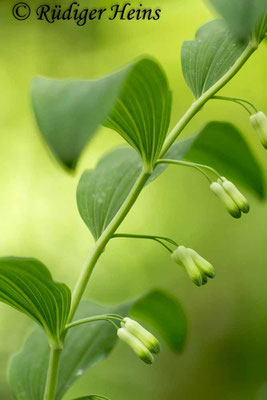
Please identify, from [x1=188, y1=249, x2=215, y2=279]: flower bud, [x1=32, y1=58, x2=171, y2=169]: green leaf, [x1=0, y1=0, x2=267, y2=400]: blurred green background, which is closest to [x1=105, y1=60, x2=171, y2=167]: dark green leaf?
[x1=32, y1=58, x2=171, y2=169]: green leaf

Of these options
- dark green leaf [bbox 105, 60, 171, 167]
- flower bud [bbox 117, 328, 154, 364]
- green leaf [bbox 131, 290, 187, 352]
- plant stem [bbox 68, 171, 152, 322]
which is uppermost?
dark green leaf [bbox 105, 60, 171, 167]

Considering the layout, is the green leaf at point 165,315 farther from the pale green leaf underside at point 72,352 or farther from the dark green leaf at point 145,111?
the dark green leaf at point 145,111

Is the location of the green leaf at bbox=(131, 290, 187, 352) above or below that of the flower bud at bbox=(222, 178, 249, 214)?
below

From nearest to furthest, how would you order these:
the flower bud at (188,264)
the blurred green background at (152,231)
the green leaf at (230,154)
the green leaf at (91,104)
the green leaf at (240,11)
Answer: the green leaf at (91,104) → the green leaf at (240,11) → the flower bud at (188,264) → the green leaf at (230,154) → the blurred green background at (152,231)

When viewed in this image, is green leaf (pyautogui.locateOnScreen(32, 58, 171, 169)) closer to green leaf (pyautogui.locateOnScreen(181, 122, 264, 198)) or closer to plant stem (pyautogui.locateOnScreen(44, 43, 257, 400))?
plant stem (pyautogui.locateOnScreen(44, 43, 257, 400))

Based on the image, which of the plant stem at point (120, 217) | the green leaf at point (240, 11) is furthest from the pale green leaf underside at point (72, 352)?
the green leaf at point (240, 11)

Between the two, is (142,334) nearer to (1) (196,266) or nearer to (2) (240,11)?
(1) (196,266)

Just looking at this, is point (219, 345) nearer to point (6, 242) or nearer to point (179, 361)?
point (179, 361)
